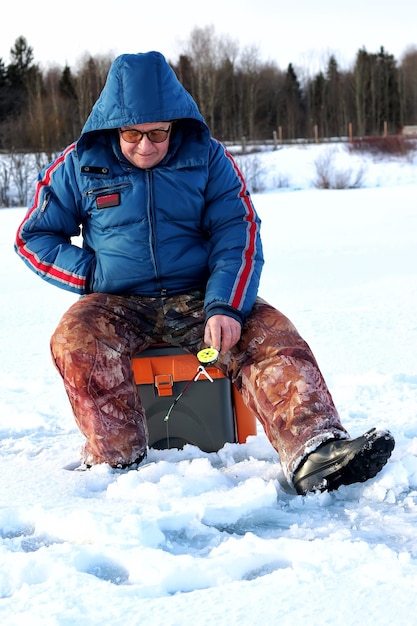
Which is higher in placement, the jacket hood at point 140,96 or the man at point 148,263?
the jacket hood at point 140,96

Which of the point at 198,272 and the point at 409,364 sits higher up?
the point at 198,272

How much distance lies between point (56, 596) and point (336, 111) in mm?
39624

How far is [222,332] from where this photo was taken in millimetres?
1891

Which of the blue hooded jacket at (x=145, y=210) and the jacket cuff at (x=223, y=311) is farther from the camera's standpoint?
the blue hooded jacket at (x=145, y=210)

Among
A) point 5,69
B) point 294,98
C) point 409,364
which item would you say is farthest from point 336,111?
point 409,364

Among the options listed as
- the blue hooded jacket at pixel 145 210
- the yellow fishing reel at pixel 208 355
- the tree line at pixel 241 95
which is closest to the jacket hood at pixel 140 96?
the blue hooded jacket at pixel 145 210

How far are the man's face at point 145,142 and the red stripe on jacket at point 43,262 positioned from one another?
179 mm

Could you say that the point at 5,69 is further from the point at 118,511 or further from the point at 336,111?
the point at 118,511

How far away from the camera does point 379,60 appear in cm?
4009

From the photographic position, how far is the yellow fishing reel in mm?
1857

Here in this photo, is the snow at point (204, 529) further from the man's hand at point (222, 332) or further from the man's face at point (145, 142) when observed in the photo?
the man's face at point (145, 142)

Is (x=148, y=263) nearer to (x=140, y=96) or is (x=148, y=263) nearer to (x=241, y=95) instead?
(x=140, y=96)

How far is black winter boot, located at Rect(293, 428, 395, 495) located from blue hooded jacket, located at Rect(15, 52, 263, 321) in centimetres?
46

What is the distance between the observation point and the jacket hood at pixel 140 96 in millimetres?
1988
